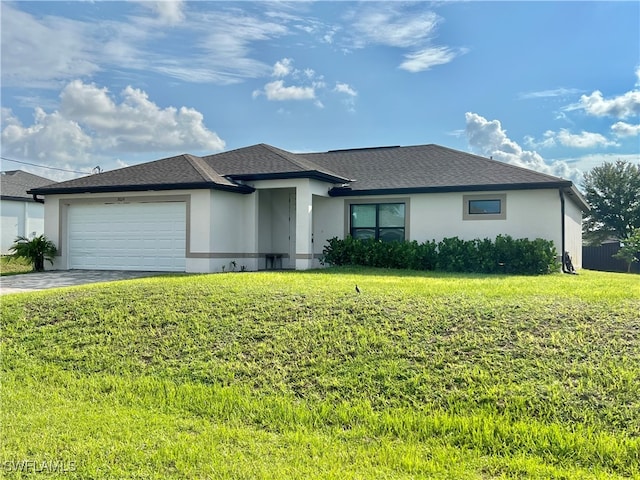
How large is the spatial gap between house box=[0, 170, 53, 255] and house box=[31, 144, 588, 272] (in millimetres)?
10955

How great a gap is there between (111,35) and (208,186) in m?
4.94

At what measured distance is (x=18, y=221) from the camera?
27375 mm

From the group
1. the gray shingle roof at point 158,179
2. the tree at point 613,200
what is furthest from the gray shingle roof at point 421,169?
the tree at point 613,200

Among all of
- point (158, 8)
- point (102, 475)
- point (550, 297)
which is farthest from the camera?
point (158, 8)

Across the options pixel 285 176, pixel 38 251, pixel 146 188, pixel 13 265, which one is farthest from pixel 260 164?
→ pixel 13 265

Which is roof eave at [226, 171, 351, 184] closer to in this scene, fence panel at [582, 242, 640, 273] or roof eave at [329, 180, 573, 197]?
roof eave at [329, 180, 573, 197]

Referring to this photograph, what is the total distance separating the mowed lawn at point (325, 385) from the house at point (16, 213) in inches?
813

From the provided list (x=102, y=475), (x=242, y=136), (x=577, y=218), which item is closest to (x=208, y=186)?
(x=242, y=136)

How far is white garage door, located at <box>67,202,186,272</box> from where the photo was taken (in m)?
16.3

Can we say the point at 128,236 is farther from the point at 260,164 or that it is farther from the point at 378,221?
the point at 378,221

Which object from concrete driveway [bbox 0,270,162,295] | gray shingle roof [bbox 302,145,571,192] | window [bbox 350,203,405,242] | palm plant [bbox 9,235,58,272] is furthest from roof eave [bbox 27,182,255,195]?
gray shingle roof [bbox 302,145,571,192]

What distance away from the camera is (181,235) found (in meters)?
16.2

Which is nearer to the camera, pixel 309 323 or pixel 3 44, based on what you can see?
pixel 309 323

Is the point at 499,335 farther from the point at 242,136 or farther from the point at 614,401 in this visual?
the point at 242,136
